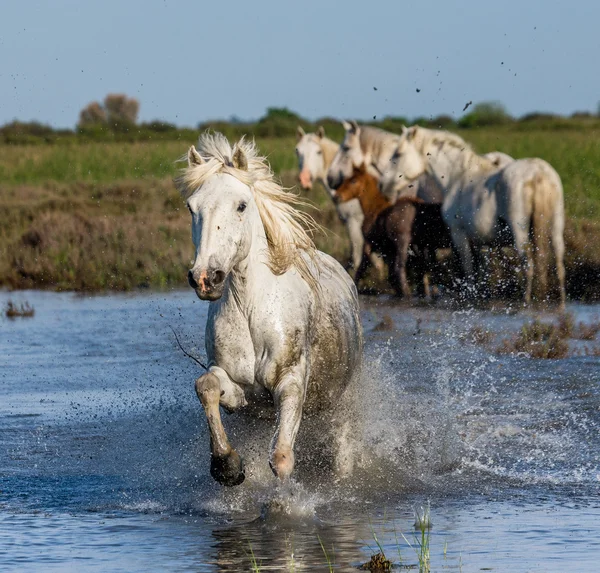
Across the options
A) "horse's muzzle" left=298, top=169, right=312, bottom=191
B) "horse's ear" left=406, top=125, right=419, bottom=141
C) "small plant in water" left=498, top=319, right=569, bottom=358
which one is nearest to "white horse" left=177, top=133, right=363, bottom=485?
"small plant in water" left=498, top=319, right=569, bottom=358

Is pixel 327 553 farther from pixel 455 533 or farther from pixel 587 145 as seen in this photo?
pixel 587 145

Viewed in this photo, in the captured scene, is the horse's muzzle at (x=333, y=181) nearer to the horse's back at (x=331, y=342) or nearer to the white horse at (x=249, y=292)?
the horse's back at (x=331, y=342)

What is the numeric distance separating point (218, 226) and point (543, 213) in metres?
9.97

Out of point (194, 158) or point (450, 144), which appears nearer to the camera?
point (194, 158)

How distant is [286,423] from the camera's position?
569 centimetres

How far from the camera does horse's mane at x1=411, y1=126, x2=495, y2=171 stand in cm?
1609

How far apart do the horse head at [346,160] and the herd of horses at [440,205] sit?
1cm

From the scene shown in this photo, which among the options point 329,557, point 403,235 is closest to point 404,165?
point 403,235

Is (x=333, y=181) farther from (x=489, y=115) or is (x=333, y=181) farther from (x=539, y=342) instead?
(x=489, y=115)

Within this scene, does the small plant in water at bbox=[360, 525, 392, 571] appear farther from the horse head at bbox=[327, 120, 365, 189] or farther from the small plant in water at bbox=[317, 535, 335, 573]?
the horse head at bbox=[327, 120, 365, 189]

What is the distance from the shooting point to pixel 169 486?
6.97 meters

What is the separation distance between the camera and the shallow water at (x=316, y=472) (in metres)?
5.33

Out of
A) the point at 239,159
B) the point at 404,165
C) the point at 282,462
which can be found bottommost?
the point at 282,462

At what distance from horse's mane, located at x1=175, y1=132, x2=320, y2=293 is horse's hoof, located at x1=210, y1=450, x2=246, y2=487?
91 cm
